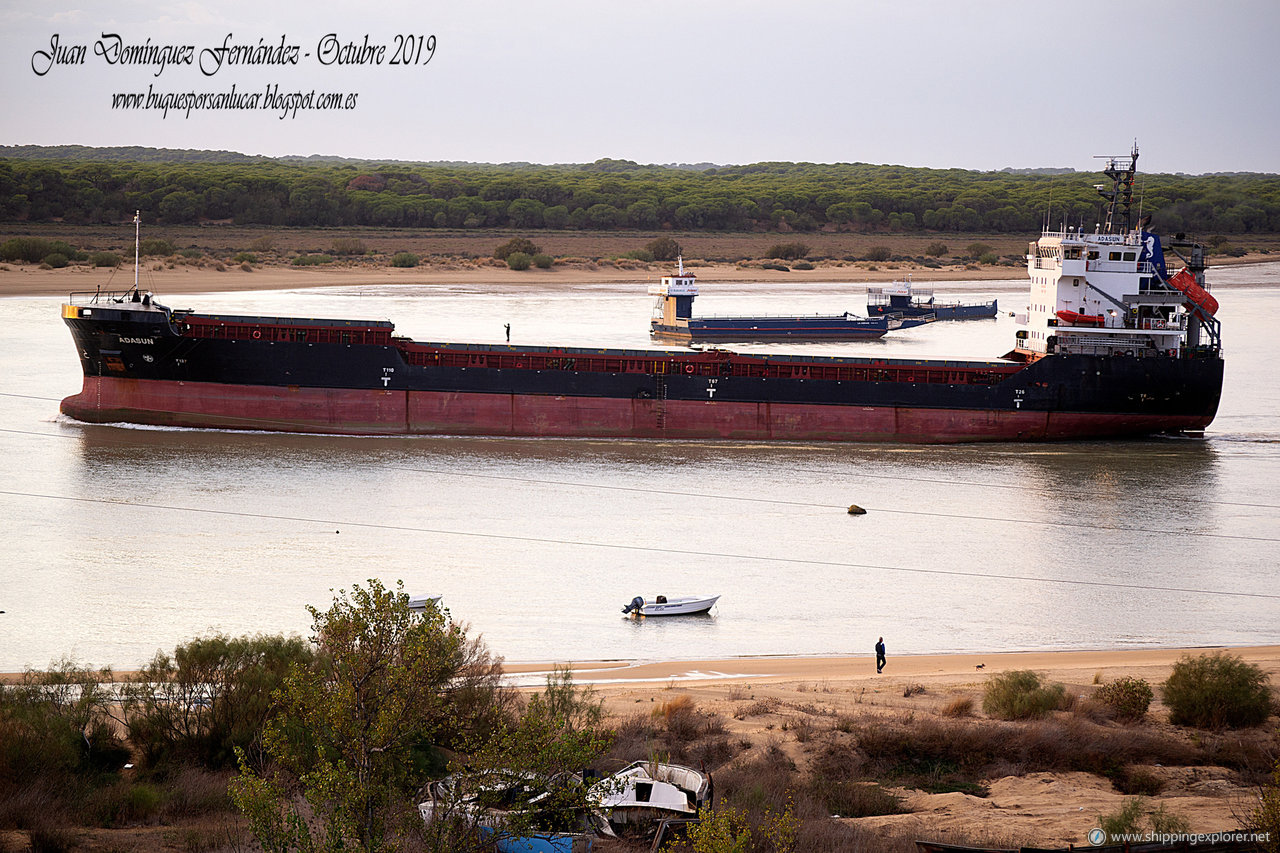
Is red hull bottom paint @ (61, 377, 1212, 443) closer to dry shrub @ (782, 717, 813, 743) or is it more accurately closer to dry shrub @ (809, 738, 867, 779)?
dry shrub @ (782, 717, 813, 743)

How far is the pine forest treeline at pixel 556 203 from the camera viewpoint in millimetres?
87750

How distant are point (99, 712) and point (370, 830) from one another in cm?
493

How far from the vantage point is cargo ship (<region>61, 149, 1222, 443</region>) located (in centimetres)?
2866

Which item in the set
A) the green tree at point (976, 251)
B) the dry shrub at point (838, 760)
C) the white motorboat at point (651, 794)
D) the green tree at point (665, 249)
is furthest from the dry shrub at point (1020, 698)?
the green tree at point (976, 251)

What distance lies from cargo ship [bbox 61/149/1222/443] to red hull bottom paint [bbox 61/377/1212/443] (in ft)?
0.12

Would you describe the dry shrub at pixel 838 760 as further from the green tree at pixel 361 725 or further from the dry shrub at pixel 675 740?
the green tree at pixel 361 725

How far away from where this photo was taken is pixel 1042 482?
2722 cm

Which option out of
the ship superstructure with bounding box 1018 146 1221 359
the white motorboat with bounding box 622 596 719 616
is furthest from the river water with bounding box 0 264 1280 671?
the ship superstructure with bounding box 1018 146 1221 359

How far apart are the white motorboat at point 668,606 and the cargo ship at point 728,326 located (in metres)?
29.8

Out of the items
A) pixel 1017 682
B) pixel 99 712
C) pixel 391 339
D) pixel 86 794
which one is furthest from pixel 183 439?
pixel 1017 682

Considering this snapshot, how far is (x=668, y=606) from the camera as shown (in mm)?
17078

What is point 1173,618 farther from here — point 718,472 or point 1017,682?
point 718,472
